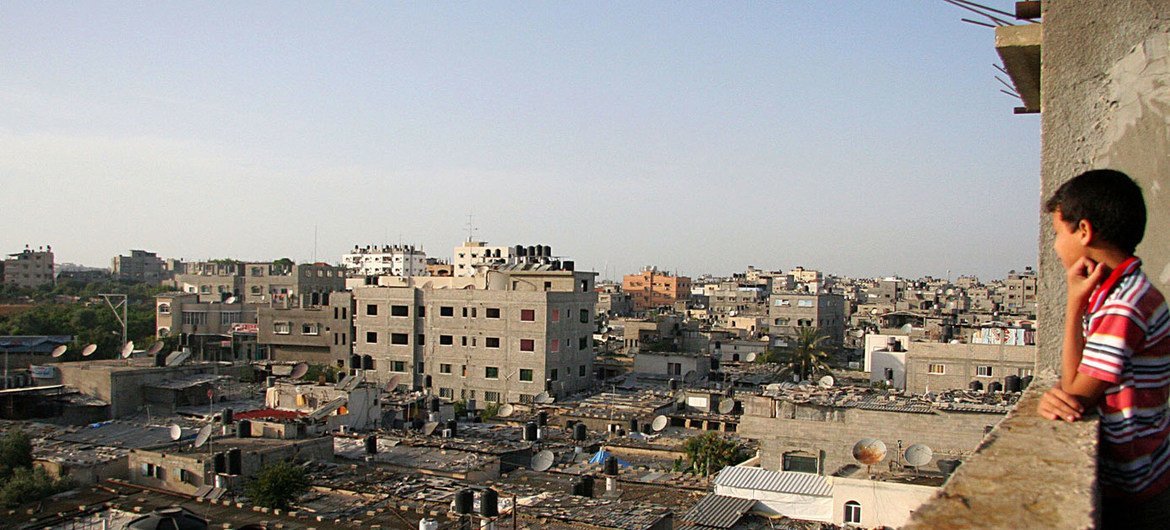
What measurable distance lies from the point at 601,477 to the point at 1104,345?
64.9 feet

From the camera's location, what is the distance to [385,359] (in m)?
47.4

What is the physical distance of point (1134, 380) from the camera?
2555 millimetres

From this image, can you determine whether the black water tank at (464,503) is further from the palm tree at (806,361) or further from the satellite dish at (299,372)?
the palm tree at (806,361)

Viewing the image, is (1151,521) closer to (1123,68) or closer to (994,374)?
(1123,68)

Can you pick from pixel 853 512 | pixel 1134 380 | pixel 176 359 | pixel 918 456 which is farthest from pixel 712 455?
pixel 176 359

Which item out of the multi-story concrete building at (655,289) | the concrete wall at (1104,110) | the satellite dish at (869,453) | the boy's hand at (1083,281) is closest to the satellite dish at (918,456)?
the satellite dish at (869,453)

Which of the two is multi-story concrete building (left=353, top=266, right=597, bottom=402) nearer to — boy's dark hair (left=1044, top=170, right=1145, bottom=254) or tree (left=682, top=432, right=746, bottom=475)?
tree (left=682, top=432, right=746, bottom=475)

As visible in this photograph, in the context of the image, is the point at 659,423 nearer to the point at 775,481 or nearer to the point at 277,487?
the point at 775,481

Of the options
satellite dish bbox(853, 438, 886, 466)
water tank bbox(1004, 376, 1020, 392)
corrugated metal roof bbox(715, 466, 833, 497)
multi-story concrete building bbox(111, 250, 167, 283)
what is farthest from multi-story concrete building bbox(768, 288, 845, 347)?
multi-story concrete building bbox(111, 250, 167, 283)

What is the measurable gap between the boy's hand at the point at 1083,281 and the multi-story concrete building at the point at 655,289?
342 feet

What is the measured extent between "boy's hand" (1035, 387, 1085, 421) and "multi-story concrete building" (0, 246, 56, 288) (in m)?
134

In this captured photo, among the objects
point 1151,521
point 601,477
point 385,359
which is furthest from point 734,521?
point 385,359

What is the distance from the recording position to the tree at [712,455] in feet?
78.4

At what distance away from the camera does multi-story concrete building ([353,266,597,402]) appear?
43469 mm
